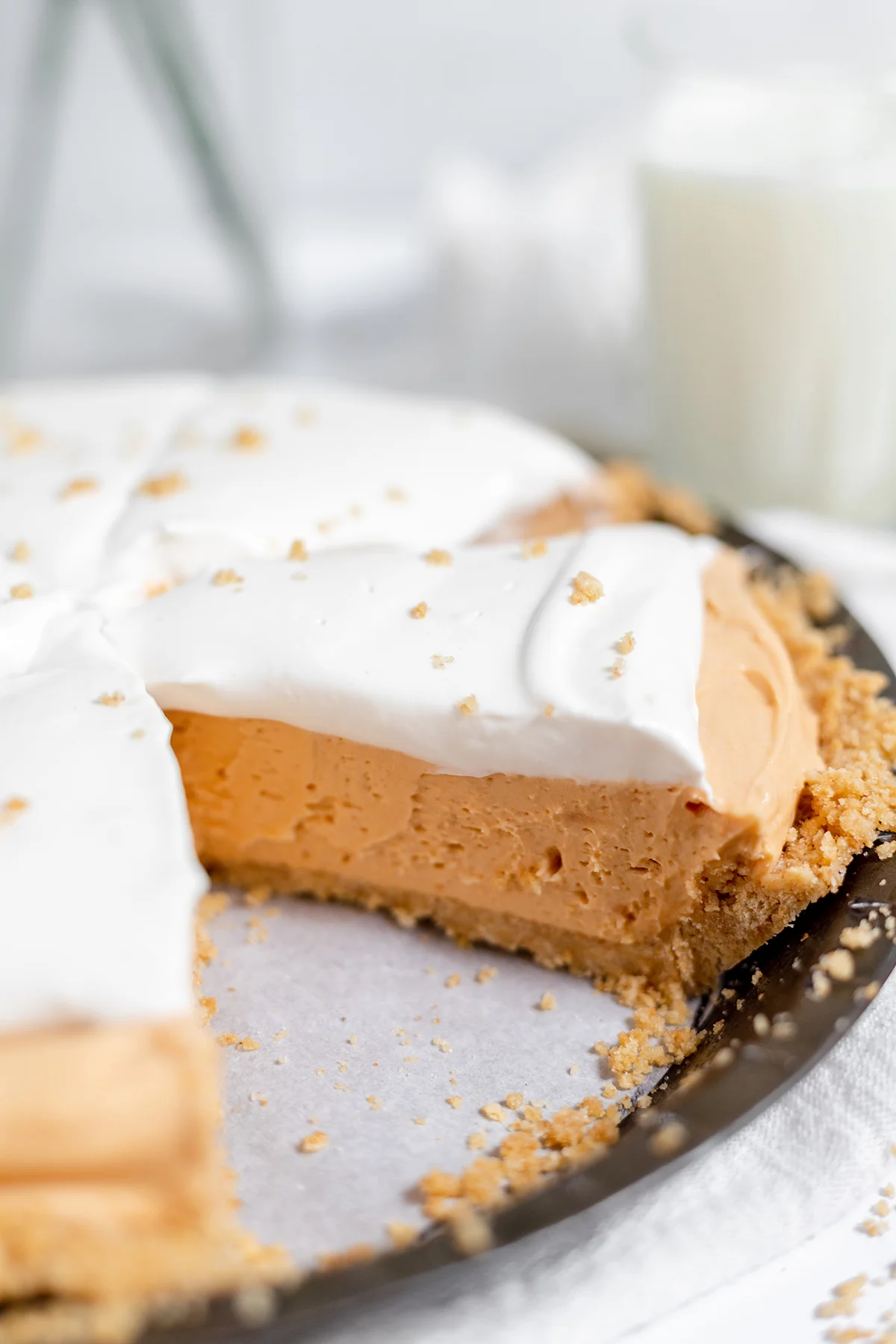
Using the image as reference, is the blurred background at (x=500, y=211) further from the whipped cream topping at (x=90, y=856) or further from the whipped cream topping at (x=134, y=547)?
the whipped cream topping at (x=90, y=856)

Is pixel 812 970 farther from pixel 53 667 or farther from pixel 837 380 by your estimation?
pixel 837 380

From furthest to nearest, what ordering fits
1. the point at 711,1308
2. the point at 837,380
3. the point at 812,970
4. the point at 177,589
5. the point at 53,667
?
1. the point at 837,380
2. the point at 177,589
3. the point at 53,667
4. the point at 812,970
5. the point at 711,1308

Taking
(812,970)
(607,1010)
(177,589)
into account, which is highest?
(177,589)

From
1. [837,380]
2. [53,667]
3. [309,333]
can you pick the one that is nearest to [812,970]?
[53,667]

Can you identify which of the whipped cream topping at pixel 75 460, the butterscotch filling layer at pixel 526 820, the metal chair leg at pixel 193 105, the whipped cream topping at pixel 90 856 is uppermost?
the metal chair leg at pixel 193 105

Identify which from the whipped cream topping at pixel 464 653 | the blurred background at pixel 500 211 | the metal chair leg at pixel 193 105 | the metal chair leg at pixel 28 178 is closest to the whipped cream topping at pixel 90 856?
the whipped cream topping at pixel 464 653

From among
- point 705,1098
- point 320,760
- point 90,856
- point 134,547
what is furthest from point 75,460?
point 705,1098
